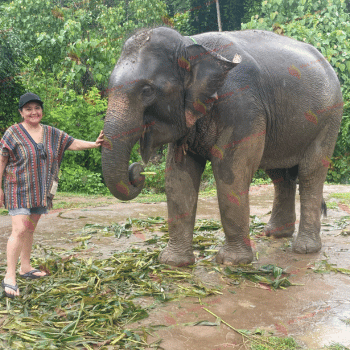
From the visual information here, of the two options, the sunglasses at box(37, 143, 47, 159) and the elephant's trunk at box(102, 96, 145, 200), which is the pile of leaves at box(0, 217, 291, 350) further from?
the sunglasses at box(37, 143, 47, 159)

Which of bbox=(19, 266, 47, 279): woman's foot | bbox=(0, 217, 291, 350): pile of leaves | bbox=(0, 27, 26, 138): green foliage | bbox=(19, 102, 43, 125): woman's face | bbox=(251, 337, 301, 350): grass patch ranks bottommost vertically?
bbox=(251, 337, 301, 350): grass patch

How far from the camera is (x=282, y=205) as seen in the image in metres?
5.73

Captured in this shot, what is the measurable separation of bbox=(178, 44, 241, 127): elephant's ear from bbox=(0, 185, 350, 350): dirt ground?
5.01ft

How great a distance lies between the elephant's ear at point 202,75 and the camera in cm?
389

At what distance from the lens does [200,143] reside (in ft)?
14.1

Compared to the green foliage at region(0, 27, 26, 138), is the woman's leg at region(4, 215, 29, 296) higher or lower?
lower

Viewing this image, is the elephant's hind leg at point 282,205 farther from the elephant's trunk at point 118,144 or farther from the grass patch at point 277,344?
the grass patch at point 277,344

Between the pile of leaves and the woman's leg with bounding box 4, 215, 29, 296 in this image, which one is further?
the woman's leg with bounding box 4, 215, 29, 296

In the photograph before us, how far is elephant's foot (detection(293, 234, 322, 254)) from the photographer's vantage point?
5012 millimetres

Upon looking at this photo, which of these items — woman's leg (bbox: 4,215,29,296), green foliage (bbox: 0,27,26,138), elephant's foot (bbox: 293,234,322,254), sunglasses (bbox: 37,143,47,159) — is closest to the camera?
woman's leg (bbox: 4,215,29,296)

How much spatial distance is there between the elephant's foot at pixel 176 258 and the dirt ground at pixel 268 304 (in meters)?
0.18

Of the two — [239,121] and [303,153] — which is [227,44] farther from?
[303,153]

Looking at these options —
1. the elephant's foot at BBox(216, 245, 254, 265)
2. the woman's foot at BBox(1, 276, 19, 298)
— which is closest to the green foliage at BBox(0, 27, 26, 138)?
the woman's foot at BBox(1, 276, 19, 298)

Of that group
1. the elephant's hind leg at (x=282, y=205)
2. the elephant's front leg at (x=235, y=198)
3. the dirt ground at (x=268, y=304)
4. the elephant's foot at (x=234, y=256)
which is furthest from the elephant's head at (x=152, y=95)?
the elephant's hind leg at (x=282, y=205)
